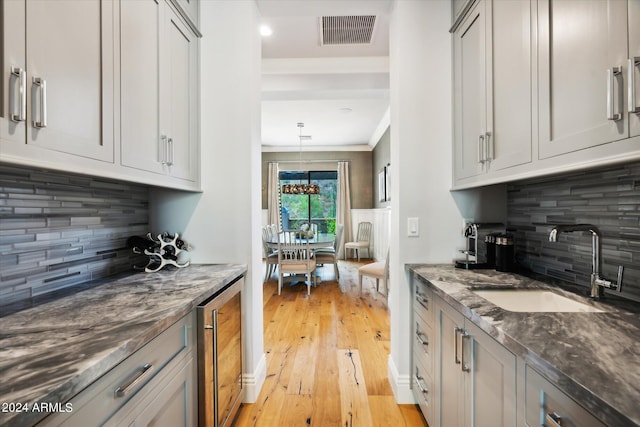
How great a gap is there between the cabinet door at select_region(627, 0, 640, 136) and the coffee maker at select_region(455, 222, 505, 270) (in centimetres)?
101

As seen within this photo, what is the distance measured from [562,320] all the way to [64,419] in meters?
1.30

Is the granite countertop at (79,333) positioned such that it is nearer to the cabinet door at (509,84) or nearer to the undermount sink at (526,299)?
the undermount sink at (526,299)

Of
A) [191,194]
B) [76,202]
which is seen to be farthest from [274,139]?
[76,202]

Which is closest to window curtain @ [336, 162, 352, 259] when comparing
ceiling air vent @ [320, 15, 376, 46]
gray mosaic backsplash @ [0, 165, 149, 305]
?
ceiling air vent @ [320, 15, 376, 46]

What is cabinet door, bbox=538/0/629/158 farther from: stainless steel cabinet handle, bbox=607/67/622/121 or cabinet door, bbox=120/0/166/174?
cabinet door, bbox=120/0/166/174

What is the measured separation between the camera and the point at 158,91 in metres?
1.54

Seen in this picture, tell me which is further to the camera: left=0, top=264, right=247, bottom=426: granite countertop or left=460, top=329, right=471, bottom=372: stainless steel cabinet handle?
left=460, top=329, right=471, bottom=372: stainless steel cabinet handle

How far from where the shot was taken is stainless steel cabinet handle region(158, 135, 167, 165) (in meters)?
1.54

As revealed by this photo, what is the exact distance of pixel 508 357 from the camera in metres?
0.89

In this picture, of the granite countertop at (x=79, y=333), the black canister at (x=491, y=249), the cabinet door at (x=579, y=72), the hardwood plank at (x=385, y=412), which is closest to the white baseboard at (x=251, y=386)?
the hardwood plank at (x=385, y=412)

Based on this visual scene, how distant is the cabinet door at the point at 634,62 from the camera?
2.66 ft

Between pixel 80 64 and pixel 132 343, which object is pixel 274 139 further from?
pixel 132 343

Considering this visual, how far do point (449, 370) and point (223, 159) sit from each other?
1.71 m

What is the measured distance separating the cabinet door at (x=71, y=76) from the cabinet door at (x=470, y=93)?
1723mm
